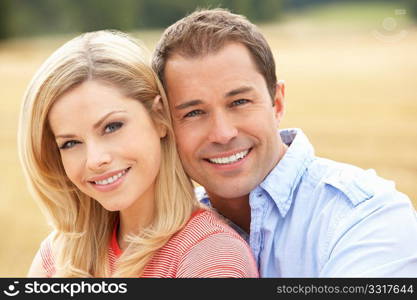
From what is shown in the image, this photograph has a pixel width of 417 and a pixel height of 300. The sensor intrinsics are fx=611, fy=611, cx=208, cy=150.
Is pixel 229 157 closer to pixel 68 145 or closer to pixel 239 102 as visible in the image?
pixel 239 102

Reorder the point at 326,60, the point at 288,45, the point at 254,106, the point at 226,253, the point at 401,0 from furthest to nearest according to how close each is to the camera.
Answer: the point at 326,60 → the point at 288,45 → the point at 401,0 → the point at 254,106 → the point at 226,253

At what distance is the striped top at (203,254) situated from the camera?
152 cm

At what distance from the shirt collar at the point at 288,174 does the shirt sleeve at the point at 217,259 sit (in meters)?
0.25

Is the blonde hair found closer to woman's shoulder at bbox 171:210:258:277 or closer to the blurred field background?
woman's shoulder at bbox 171:210:258:277

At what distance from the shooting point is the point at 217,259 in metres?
1.52

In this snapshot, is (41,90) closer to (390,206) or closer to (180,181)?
(180,181)

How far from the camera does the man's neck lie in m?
1.97

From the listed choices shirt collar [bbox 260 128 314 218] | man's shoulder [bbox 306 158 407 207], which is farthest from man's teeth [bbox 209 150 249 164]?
man's shoulder [bbox 306 158 407 207]

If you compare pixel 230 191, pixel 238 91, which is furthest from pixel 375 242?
pixel 238 91

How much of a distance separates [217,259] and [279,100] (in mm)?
765

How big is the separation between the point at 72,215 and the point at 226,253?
0.58 metres

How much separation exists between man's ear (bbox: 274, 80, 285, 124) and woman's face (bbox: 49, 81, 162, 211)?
1.84ft

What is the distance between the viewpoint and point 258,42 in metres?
1.95

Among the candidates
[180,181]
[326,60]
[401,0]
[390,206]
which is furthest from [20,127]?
[326,60]
